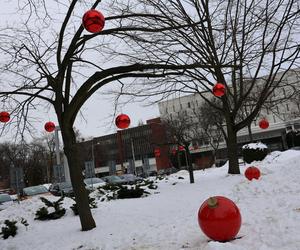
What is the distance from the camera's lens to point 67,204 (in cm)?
1374

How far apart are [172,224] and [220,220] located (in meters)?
2.56

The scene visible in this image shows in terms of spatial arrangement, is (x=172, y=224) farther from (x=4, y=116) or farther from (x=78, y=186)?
(x=4, y=116)

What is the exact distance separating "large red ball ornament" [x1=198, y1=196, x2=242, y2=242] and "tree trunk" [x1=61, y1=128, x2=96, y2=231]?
377cm

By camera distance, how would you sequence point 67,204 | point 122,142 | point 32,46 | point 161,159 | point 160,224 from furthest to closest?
point 122,142, point 161,159, point 67,204, point 32,46, point 160,224

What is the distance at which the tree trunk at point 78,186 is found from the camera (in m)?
8.91

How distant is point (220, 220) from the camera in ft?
18.9

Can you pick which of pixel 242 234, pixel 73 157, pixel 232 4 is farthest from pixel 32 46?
pixel 232 4

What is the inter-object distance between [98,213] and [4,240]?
2.78 meters

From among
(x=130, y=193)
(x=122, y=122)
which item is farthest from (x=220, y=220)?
(x=130, y=193)

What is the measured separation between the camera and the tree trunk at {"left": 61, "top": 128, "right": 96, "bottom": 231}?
8.91 metres

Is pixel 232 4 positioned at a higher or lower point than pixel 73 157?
higher

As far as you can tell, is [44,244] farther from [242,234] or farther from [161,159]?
[161,159]

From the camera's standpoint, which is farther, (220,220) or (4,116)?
(4,116)

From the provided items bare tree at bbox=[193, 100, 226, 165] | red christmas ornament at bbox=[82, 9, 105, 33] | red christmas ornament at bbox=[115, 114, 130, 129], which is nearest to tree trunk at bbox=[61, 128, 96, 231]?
red christmas ornament at bbox=[115, 114, 130, 129]
